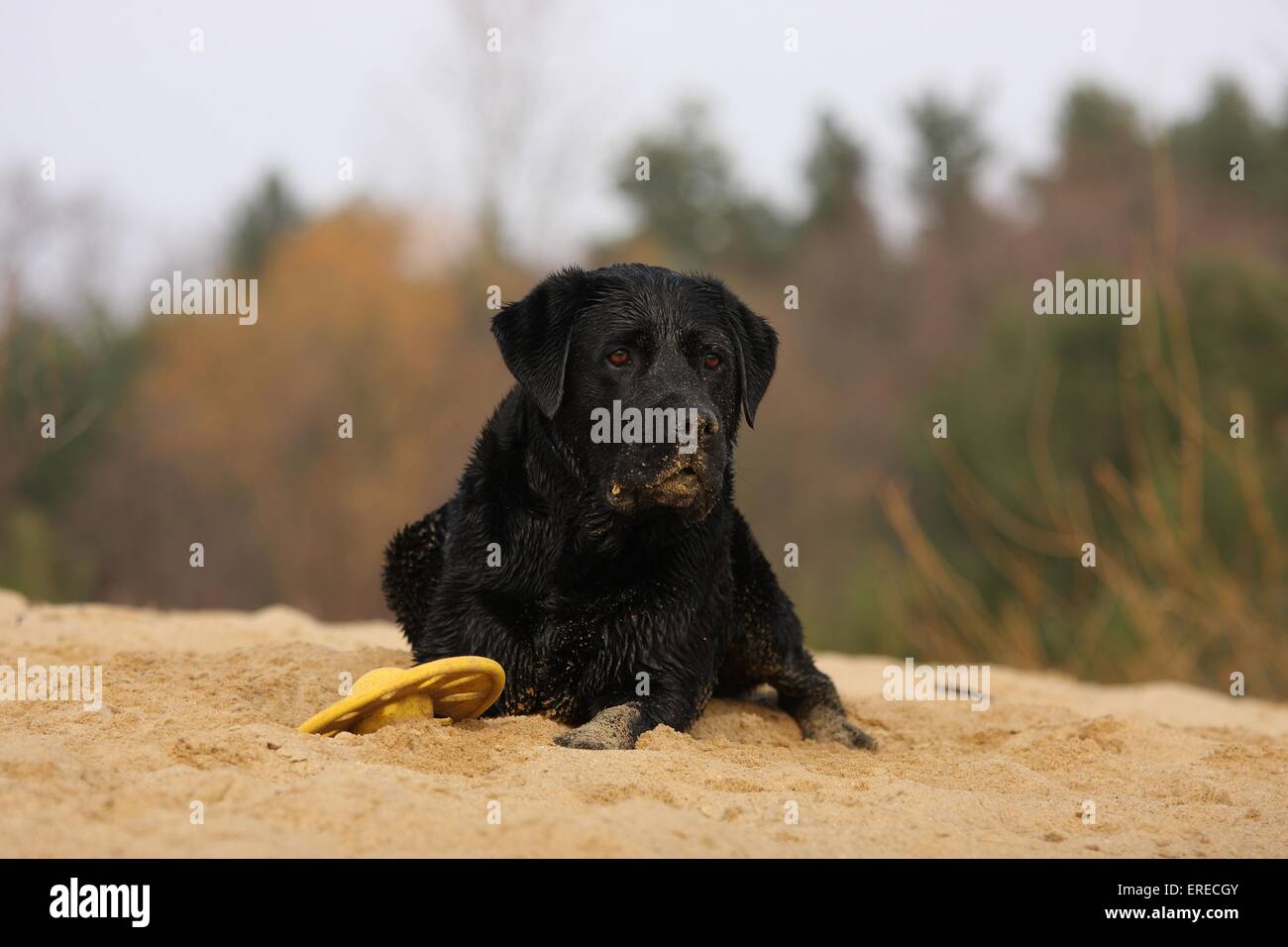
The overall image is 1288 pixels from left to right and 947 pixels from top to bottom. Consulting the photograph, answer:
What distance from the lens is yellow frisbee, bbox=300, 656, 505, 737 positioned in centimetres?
458

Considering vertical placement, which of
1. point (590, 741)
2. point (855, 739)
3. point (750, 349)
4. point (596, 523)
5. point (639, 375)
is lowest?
point (855, 739)

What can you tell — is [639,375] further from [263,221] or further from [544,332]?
[263,221]

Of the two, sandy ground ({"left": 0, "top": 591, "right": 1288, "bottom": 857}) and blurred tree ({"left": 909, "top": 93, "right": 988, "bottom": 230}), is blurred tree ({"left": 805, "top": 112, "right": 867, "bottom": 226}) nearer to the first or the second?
blurred tree ({"left": 909, "top": 93, "right": 988, "bottom": 230})

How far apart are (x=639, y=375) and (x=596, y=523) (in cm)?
59

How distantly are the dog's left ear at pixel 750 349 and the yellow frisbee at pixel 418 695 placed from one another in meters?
1.59

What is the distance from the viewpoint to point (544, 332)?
535 cm

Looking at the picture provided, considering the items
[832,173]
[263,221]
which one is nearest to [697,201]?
[832,173]

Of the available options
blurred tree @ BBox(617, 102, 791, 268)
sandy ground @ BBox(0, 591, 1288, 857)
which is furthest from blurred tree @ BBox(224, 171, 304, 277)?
sandy ground @ BBox(0, 591, 1288, 857)

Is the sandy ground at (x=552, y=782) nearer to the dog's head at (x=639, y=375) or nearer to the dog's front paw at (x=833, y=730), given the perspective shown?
the dog's front paw at (x=833, y=730)

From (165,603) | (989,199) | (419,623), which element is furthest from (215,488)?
(989,199)

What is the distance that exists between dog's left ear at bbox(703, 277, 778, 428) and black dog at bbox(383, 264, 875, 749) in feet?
0.06
